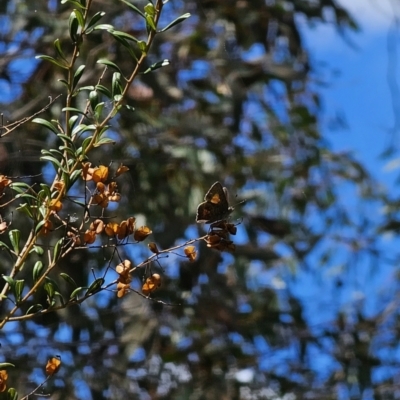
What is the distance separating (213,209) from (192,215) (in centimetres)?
181

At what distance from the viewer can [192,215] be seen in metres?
2.64

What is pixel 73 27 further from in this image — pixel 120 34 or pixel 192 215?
pixel 192 215

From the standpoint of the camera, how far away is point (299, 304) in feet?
10.6

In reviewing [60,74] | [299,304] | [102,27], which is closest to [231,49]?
[60,74]

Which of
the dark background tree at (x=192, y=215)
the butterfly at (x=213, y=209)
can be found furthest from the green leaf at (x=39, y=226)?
the dark background tree at (x=192, y=215)

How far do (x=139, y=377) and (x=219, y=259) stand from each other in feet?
1.37

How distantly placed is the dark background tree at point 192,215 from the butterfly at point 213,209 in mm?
1282

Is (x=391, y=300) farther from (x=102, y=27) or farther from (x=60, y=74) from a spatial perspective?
(x=102, y=27)

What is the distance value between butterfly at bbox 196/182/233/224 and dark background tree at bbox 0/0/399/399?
1282 mm

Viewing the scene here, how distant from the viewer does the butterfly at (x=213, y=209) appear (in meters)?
0.83

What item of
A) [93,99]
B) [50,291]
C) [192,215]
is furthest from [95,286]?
[192,215]

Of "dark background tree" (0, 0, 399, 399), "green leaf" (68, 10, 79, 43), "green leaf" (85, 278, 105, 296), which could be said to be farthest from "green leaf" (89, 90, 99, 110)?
"dark background tree" (0, 0, 399, 399)

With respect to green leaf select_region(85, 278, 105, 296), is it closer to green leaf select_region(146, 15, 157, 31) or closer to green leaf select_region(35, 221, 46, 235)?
green leaf select_region(35, 221, 46, 235)

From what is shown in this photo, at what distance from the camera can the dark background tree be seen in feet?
8.01
